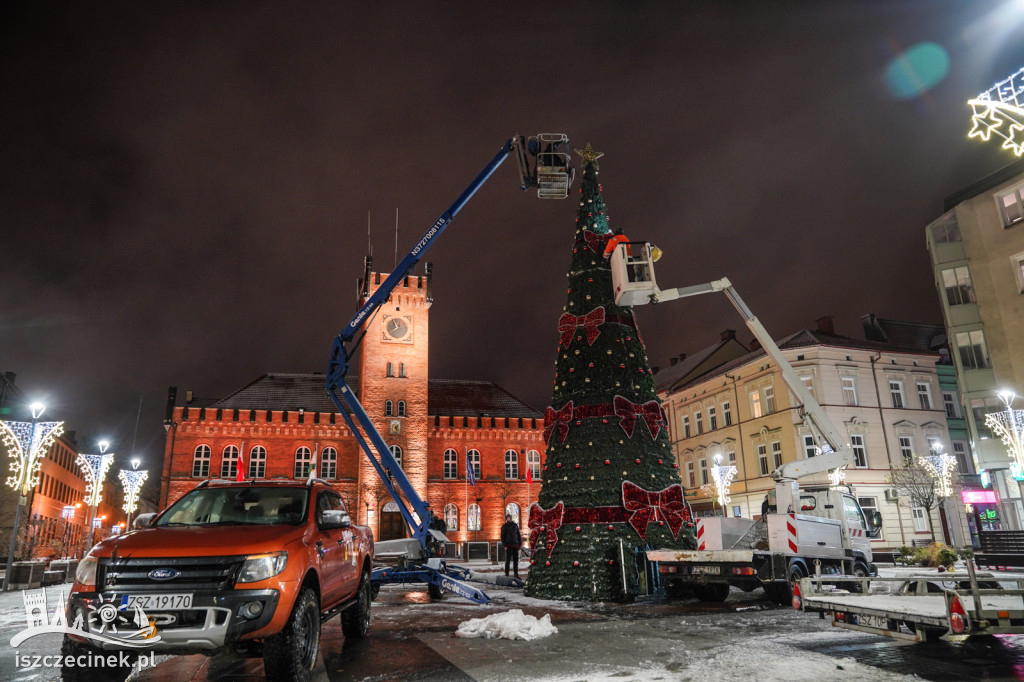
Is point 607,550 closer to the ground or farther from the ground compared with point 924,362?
closer to the ground

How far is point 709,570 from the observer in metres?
12.0

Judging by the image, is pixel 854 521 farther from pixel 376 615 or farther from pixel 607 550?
pixel 376 615

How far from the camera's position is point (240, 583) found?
5.47 metres

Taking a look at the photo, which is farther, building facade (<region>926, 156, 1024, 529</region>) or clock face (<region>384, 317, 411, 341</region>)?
clock face (<region>384, 317, 411, 341</region>)

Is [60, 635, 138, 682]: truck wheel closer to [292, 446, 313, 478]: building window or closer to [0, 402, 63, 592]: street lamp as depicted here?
[0, 402, 63, 592]: street lamp

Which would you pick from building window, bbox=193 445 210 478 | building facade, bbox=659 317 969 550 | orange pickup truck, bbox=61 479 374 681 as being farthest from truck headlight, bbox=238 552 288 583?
building window, bbox=193 445 210 478

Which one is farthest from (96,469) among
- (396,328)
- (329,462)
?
(396,328)

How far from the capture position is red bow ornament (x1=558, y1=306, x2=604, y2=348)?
14.4 meters

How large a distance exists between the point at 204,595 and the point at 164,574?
423 millimetres

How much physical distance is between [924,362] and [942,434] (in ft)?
13.4

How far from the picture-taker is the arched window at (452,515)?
44812mm

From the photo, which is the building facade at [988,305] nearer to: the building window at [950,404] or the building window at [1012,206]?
the building window at [1012,206]

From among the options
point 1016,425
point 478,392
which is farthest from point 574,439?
point 478,392

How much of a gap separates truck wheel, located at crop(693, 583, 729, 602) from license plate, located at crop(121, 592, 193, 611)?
1086cm
